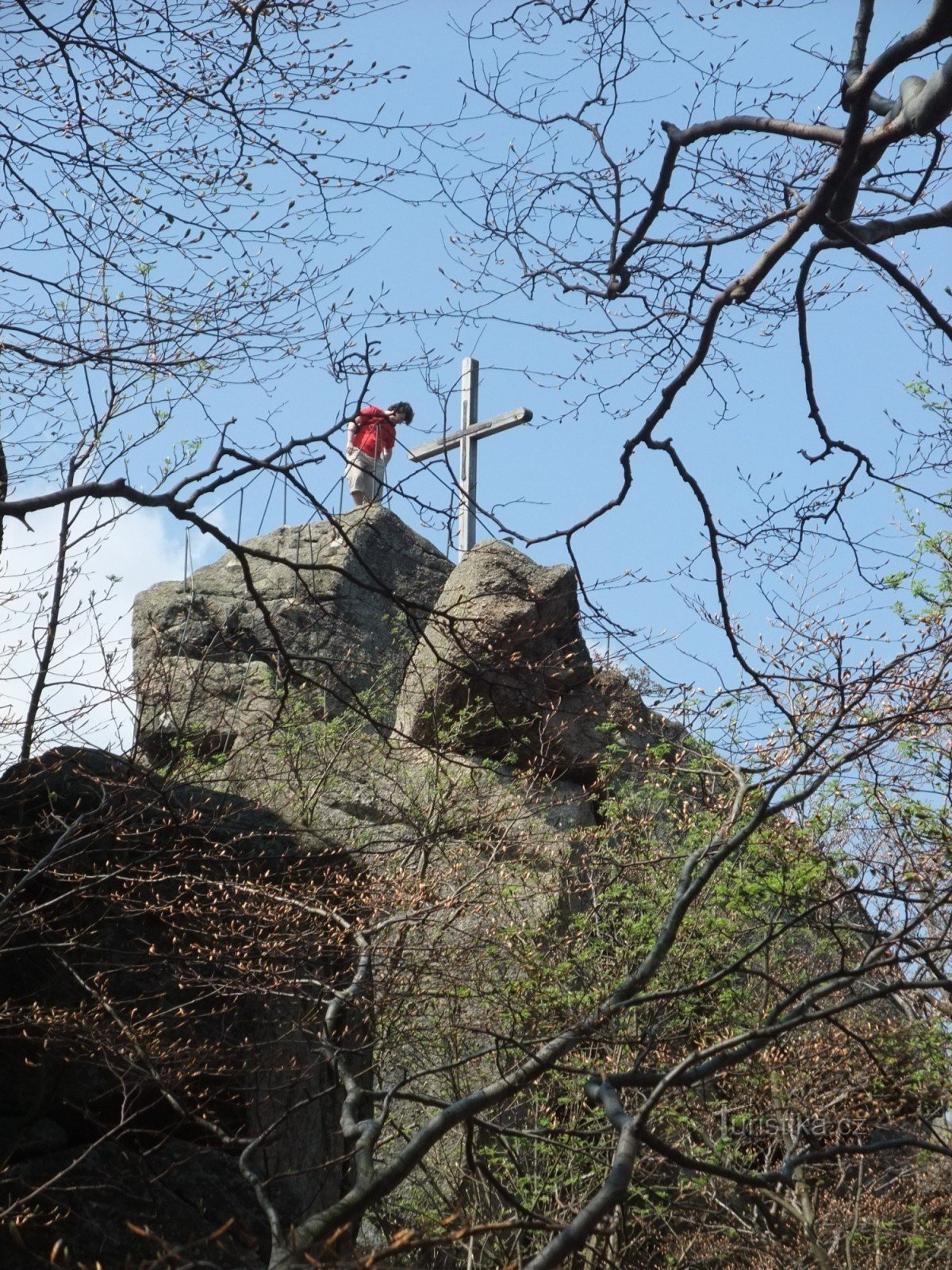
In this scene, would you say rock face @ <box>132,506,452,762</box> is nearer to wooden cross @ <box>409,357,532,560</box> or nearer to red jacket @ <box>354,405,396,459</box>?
wooden cross @ <box>409,357,532,560</box>

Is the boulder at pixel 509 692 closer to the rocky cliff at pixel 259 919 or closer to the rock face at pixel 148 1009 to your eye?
the rocky cliff at pixel 259 919

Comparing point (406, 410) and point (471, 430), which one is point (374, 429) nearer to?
point (406, 410)

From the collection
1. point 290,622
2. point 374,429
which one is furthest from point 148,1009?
point 290,622

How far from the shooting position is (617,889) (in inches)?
330

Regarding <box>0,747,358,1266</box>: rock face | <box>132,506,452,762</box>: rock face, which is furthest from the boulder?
<box>0,747,358,1266</box>: rock face

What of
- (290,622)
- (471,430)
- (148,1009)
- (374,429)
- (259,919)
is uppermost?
(471,430)

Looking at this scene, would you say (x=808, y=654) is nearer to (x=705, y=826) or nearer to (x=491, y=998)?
(x=705, y=826)

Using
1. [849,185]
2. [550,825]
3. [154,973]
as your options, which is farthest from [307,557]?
[849,185]

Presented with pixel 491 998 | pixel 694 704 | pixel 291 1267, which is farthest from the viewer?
pixel 491 998

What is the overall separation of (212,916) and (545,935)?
7.38 ft

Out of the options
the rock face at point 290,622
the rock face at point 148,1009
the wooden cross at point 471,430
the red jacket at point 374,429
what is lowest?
the rock face at point 148,1009

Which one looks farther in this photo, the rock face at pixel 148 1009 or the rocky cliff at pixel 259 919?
the rock face at pixel 148 1009

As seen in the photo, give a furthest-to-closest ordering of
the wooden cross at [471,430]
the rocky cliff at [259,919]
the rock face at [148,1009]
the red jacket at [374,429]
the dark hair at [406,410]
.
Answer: the wooden cross at [471,430] < the dark hair at [406,410] < the rock face at [148,1009] < the rocky cliff at [259,919] < the red jacket at [374,429]

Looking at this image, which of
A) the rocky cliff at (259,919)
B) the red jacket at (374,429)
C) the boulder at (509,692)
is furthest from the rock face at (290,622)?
the red jacket at (374,429)
